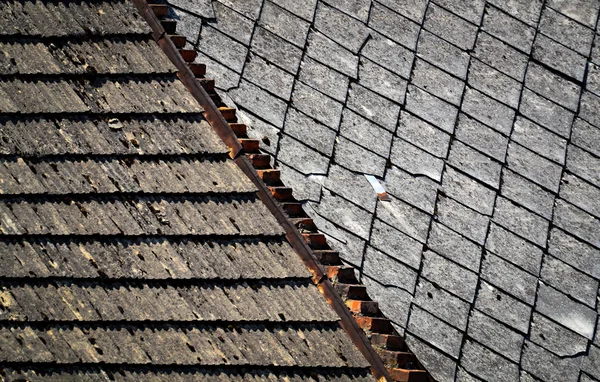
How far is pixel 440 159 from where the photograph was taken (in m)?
7.62

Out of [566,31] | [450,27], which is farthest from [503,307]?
[566,31]

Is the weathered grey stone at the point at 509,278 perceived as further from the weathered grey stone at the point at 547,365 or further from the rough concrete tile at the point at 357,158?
the rough concrete tile at the point at 357,158

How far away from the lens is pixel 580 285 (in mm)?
7668

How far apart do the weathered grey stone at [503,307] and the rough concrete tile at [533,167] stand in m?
1.20

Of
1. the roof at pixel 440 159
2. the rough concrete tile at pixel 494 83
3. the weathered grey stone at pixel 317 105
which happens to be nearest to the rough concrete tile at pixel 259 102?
the roof at pixel 440 159

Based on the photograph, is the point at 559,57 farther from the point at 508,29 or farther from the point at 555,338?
the point at 555,338

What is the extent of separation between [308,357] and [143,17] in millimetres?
2434

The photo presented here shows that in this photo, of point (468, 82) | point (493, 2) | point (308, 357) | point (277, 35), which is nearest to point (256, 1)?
point (277, 35)

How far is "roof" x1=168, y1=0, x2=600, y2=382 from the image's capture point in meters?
6.86

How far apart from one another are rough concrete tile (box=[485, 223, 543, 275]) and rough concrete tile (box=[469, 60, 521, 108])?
1332 millimetres

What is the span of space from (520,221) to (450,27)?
1893 millimetres

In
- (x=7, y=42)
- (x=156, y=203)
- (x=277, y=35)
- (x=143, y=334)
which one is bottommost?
(x=143, y=334)

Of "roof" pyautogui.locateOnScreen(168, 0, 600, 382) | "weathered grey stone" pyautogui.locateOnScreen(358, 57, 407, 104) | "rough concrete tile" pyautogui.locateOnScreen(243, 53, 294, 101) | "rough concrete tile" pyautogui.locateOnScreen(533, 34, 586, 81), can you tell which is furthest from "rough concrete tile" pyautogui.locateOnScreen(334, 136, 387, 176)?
"rough concrete tile" pyautogui.locateOnScreen(533, 34, 586, 81)

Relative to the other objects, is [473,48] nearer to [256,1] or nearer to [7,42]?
[256,1]
